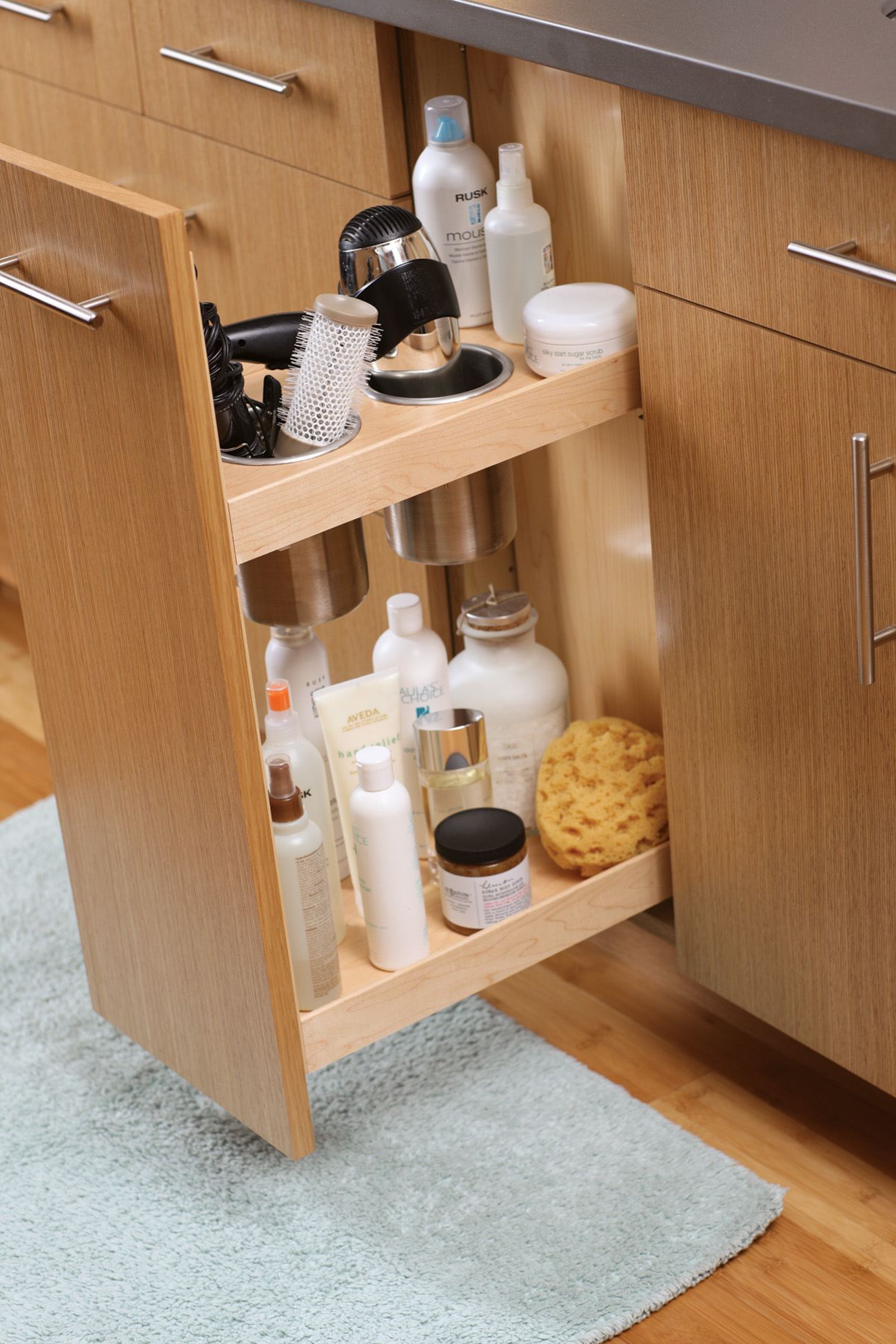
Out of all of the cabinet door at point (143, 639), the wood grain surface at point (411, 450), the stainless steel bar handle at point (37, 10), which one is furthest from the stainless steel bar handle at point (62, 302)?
the stainless steel bar handle at point (37, 10)

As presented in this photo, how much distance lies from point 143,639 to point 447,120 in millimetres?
479

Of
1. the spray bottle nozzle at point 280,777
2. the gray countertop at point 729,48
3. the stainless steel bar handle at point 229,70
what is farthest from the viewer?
the stainless steel bar handle at point 229,70

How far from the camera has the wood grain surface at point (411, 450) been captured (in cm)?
105

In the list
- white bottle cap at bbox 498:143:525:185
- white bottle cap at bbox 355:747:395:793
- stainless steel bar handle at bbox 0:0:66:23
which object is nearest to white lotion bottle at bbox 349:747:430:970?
white bottle cap at bbox 355:747:395:793

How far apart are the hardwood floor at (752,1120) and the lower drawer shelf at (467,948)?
0.57 feet

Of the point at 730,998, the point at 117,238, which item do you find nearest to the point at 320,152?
the point at 117,238

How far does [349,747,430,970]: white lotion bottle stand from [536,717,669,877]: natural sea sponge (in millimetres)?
150

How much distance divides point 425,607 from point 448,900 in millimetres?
346

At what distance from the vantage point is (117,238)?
97cm

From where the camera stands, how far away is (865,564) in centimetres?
101

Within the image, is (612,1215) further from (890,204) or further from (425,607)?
(890,204)

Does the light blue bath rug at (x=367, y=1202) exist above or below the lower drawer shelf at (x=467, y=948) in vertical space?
below

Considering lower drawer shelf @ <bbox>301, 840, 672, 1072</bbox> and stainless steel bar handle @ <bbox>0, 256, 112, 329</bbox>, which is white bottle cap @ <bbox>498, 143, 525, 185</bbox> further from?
lower drawer shelf @ <bbox>301, 840, 672, 1072</bbox>

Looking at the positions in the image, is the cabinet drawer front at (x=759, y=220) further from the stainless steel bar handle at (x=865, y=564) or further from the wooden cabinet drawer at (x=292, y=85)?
the wooden cabinet drawer at (x=292, y=85)
